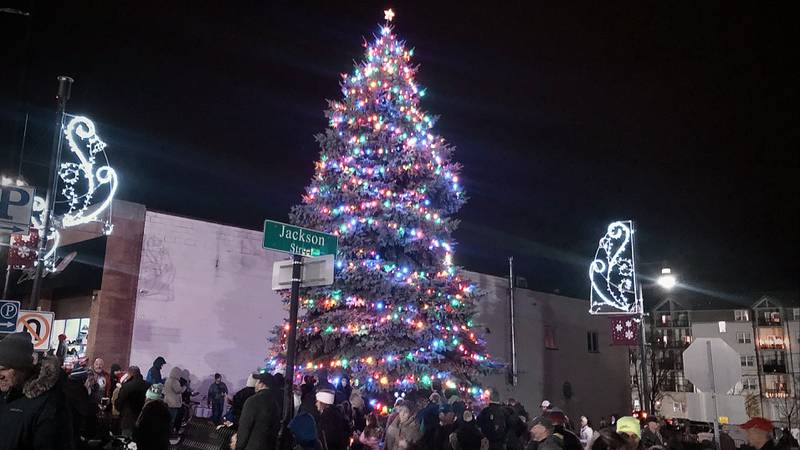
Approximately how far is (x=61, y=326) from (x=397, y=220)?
46.5 feet

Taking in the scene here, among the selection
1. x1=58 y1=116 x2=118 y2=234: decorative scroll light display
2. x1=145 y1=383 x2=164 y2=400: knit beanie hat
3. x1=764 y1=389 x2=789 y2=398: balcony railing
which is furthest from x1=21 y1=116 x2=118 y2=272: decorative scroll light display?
x1=764 y1=389 x2=789 y2=398: balcony railing

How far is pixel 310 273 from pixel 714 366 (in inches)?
233

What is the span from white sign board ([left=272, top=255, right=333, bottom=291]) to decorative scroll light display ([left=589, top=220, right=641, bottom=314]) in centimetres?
1559

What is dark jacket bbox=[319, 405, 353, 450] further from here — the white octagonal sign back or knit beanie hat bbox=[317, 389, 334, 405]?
the white octagonal sign back

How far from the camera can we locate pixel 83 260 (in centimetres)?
1967

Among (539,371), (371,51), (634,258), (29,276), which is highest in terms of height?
(371,51)

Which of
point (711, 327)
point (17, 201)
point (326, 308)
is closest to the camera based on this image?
point (17, 201)

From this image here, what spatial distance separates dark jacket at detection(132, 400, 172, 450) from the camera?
8.55 metres

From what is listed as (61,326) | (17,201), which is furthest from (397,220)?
(61,326)

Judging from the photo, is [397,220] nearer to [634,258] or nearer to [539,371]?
[634,258]

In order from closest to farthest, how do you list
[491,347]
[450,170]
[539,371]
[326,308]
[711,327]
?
[326,308], [450,170], [491,347], [539,371], [711,327]

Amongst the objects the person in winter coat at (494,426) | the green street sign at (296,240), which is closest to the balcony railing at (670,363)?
the person in winter coat at (494,426)

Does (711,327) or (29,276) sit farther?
(711,327)

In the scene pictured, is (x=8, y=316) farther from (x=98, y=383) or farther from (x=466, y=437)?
(x=466, y=437)
